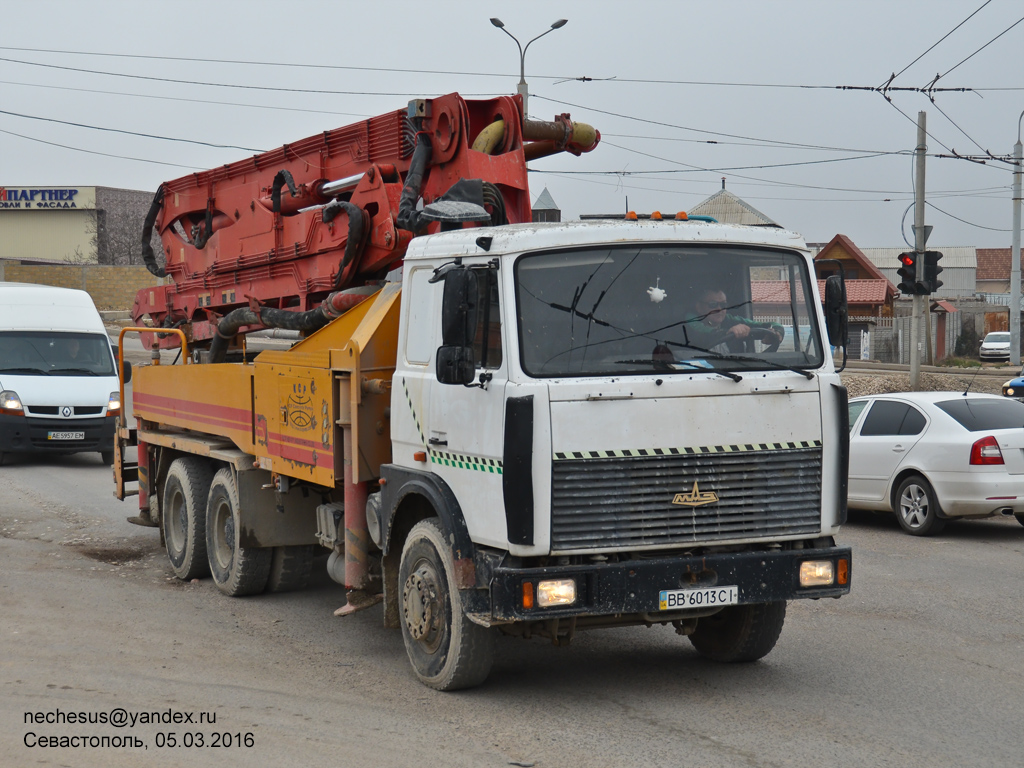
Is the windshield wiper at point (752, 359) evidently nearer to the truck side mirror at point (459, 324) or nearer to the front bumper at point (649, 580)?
the front bumper at point (649, 580)

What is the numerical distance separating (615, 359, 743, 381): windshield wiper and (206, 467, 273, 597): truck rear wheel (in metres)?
3.94

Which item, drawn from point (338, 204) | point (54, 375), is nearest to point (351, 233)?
point (338, 204)

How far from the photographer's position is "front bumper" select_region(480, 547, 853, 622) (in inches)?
212

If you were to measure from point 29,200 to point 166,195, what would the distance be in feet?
205

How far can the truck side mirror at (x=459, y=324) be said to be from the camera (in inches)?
219

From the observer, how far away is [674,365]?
564 centimetres

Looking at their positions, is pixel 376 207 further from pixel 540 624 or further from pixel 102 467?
pixel 102 467

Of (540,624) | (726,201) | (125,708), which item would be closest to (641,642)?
(540,624)

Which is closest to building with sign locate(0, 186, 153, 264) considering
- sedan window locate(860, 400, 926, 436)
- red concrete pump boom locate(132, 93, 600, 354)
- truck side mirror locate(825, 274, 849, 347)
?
red concrete pump boom locate(132, 93, 600, 354)

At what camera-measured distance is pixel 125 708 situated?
228 inches

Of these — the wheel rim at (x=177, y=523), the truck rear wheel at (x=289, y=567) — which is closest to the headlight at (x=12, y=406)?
the wheel rim at (x=177, y=523)

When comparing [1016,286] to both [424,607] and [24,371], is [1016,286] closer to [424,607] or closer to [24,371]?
[24,371]

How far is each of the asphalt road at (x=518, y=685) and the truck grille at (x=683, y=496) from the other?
912 mm

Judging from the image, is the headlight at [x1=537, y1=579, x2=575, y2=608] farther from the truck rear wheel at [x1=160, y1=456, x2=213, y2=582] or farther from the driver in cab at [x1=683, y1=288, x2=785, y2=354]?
the truck rear wheel at [x1=160, y1=456, x2=213, y2=582]
